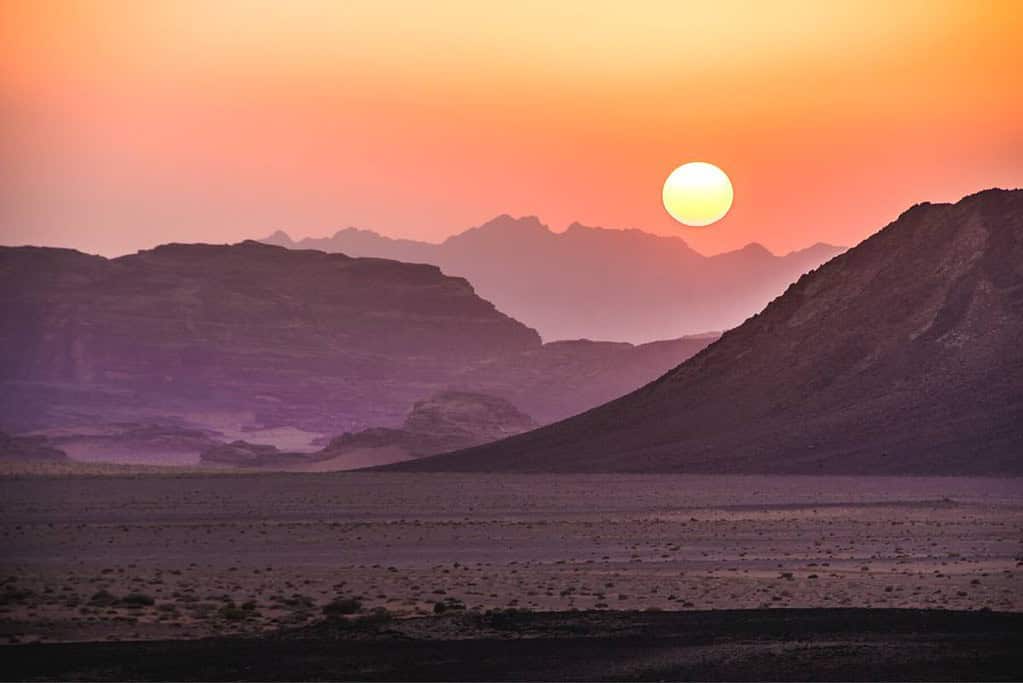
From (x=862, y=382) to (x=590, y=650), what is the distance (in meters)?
80.9

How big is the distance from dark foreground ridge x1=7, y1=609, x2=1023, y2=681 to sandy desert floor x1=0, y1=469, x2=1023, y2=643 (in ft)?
7.36

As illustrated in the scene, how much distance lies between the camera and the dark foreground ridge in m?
26.3

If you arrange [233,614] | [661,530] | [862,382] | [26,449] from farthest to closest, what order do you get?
[26,449] → [862,382] → [661,530] → [233,614]

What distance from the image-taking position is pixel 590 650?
29.0 metres

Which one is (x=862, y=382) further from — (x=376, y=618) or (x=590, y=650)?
(x=590, y=650)

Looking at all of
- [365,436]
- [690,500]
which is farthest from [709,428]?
[365,436]

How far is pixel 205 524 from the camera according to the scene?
2520 inches

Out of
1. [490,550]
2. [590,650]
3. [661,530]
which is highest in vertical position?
[661,530]

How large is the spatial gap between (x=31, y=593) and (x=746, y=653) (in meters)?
16.8

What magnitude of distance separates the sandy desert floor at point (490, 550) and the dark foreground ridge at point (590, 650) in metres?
2.24

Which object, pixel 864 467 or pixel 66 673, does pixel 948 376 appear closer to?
pixel 864 467

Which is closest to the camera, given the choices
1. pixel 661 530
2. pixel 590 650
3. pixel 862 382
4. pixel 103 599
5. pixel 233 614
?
pixel 590 650

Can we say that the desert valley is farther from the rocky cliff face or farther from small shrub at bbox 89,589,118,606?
the rocky cliff face

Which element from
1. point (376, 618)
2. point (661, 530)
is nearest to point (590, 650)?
point (376, 618)
